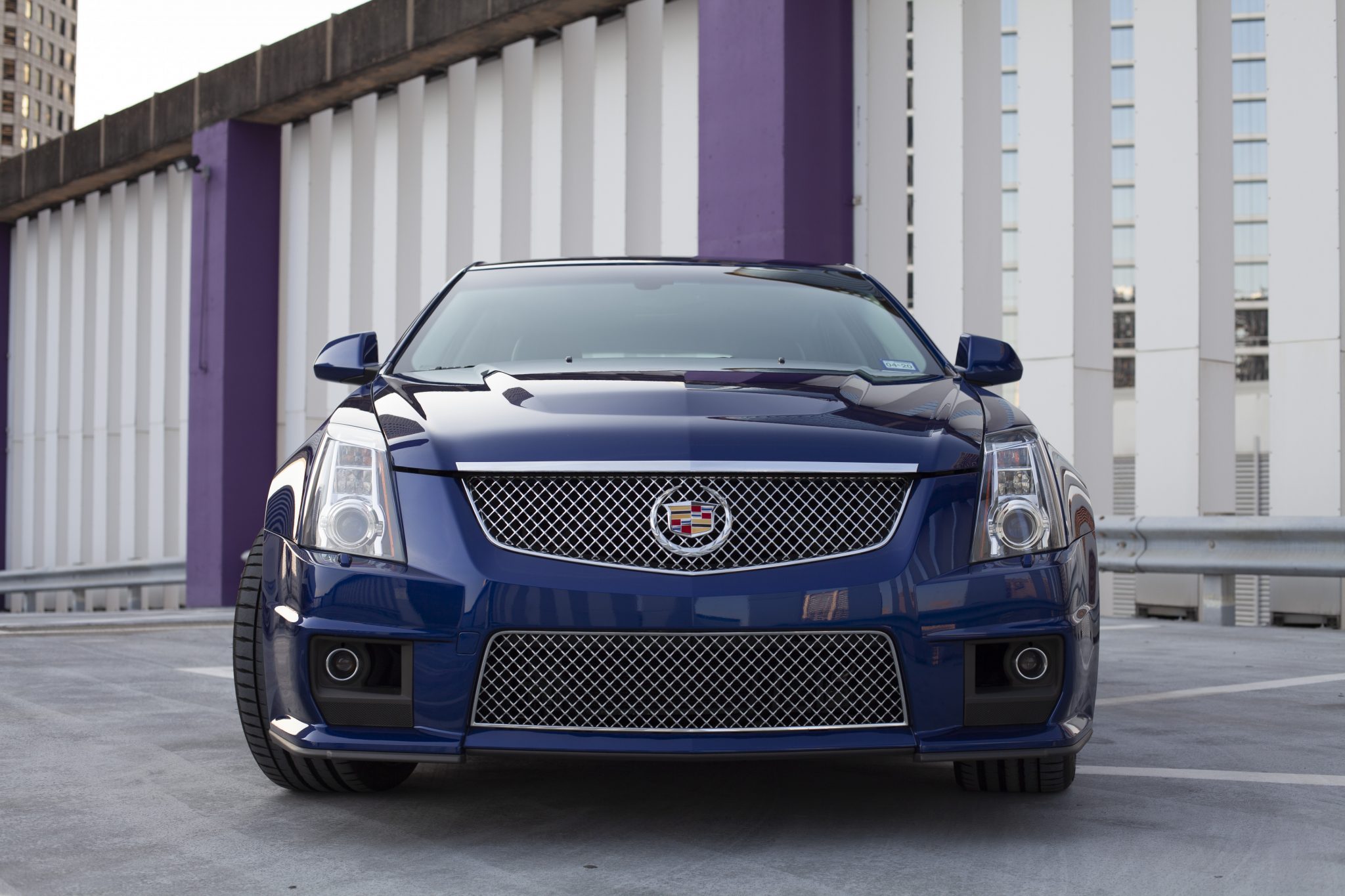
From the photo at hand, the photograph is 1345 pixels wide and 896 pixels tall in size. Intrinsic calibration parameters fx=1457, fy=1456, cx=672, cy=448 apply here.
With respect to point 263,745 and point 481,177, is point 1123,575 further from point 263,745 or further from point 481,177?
point 481,177

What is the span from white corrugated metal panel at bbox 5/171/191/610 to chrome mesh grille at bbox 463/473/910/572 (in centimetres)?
1633

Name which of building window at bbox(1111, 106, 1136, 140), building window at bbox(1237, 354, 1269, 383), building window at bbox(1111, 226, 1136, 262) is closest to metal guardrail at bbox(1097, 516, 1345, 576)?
building window at bbox(1237, 354, 1269, 383)

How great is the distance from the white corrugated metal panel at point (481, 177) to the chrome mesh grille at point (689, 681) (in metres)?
8.89

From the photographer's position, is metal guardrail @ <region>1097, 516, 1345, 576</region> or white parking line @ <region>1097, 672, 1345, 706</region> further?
metal guardrail @ <region>1097, 516, 1345, 576</region>

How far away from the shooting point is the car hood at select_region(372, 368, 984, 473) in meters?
3.03

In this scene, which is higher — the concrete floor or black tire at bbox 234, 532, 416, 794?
black tire at bbox 234, 532, 416, 794

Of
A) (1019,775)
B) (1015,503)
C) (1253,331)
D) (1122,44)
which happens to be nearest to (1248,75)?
(1122,44)

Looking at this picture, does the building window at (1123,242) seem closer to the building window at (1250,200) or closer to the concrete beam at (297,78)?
the building window at (1250,200)

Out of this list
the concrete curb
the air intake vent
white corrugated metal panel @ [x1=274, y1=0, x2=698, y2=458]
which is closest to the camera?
the air intake vent

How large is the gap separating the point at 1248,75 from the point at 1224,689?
104707mm

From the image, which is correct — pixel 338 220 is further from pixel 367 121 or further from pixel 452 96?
pixel 452 96

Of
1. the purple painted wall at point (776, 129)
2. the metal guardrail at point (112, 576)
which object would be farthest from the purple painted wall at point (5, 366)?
the purple painted wall at point (776, 129)

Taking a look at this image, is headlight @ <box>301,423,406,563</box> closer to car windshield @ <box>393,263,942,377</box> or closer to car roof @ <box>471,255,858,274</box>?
car windshield @ <box>393,263,942,377</box>

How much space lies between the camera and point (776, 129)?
34.7 feet
